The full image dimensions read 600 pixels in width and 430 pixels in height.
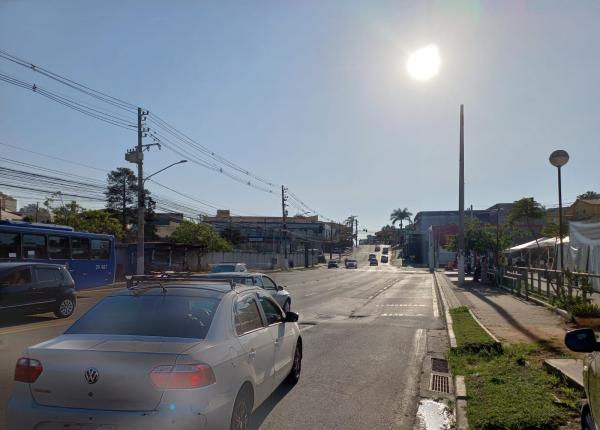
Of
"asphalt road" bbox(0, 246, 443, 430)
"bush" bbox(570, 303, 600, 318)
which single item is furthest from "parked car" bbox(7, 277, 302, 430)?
"bush" bbox(570, 303, 600, 318)

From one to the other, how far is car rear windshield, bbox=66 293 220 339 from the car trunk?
458mm

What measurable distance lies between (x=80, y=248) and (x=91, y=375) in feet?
70.8

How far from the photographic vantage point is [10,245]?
65.7 ft

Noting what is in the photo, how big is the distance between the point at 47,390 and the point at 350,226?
576 ft

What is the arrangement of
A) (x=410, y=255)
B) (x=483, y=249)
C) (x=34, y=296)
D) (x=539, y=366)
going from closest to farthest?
(x=539, y=366), (x=34, y=296), (x=483, y=249), (x=410, y=255)

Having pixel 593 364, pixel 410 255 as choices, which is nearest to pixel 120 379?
pixel 593 364

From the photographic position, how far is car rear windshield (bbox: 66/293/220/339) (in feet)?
15.8

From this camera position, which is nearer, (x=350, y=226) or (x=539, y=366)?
(x=539, y=366)

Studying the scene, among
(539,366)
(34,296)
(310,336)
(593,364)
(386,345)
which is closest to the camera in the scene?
(593,364)

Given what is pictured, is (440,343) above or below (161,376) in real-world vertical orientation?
below

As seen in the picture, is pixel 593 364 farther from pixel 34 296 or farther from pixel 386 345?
pixel 34 296

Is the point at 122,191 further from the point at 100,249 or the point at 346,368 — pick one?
the point at 346,368

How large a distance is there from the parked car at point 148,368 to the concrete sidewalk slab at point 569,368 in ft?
14.1

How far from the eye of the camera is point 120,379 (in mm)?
3988
